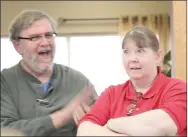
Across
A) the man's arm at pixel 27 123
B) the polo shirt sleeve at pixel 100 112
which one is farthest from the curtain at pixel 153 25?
the man's arm at pixel 27 123

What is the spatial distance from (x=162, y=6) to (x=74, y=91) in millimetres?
324

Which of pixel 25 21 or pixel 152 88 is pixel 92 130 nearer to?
pixel 152 88

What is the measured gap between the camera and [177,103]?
0.51m

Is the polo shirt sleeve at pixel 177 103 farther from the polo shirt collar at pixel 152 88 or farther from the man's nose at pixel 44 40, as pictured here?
the man's nose at pixel 44 40

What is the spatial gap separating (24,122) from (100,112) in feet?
0.55

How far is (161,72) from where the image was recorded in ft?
1.80

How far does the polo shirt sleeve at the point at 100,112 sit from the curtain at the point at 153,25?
16 centimetres

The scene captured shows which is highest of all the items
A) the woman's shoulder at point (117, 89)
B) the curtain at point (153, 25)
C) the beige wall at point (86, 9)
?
the beige wall at point (86, 9)

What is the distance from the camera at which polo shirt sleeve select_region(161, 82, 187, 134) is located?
19.4 inches

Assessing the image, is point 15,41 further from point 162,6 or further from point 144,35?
point 162,6

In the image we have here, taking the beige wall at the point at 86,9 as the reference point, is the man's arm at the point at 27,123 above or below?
below

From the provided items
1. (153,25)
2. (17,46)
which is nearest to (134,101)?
(153,25)

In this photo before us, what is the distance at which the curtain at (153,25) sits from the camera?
0.56 m

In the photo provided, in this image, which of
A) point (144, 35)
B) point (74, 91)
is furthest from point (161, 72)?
point (74, 91)
